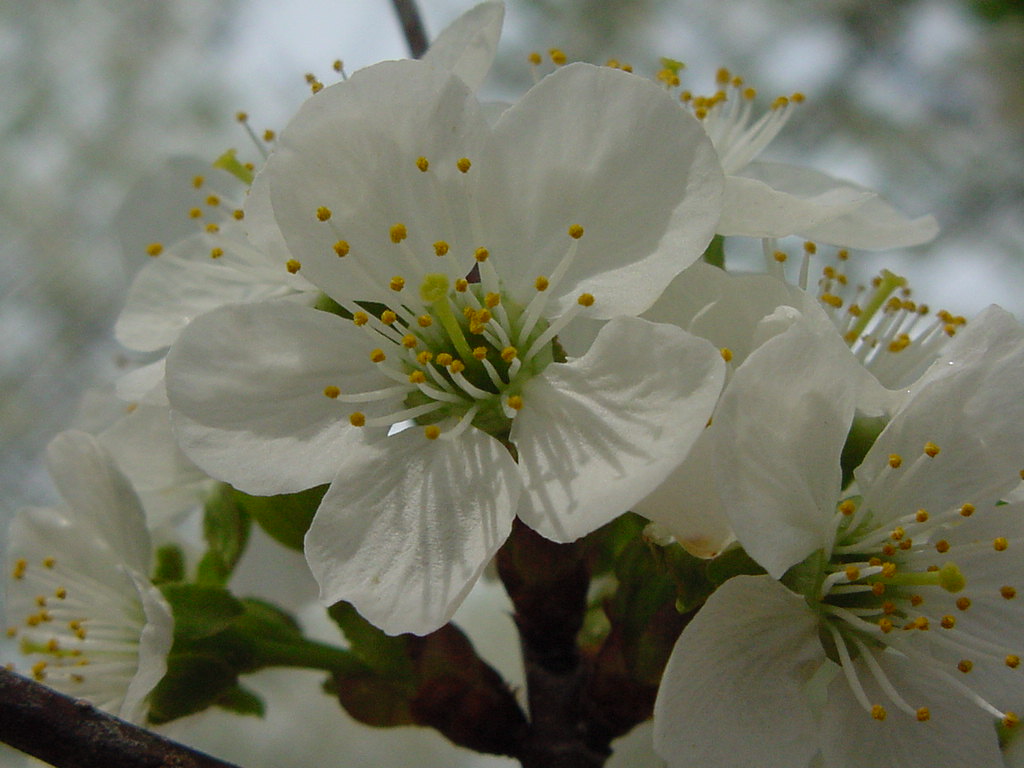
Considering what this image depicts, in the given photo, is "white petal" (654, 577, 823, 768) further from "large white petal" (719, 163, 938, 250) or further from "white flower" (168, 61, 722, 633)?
"large white petal" (719, 163, 938, 250)

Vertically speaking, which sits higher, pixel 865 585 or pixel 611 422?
pixel 611 422

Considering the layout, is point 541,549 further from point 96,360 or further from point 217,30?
point 217,30

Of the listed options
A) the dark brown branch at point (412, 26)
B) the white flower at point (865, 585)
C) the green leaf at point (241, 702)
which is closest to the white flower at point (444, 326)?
the white flower at point (865, 585)

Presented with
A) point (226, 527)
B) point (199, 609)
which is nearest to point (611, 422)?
point (199, 609)

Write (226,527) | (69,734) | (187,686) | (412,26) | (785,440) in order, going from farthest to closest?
(412,26)
(226,527)
(187,686)
(785,440)
(69,734)

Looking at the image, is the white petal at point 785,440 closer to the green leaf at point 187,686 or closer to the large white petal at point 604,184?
the large white petal at point 604,184

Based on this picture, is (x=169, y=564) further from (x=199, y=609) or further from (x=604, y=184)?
(x=604, y=184)
